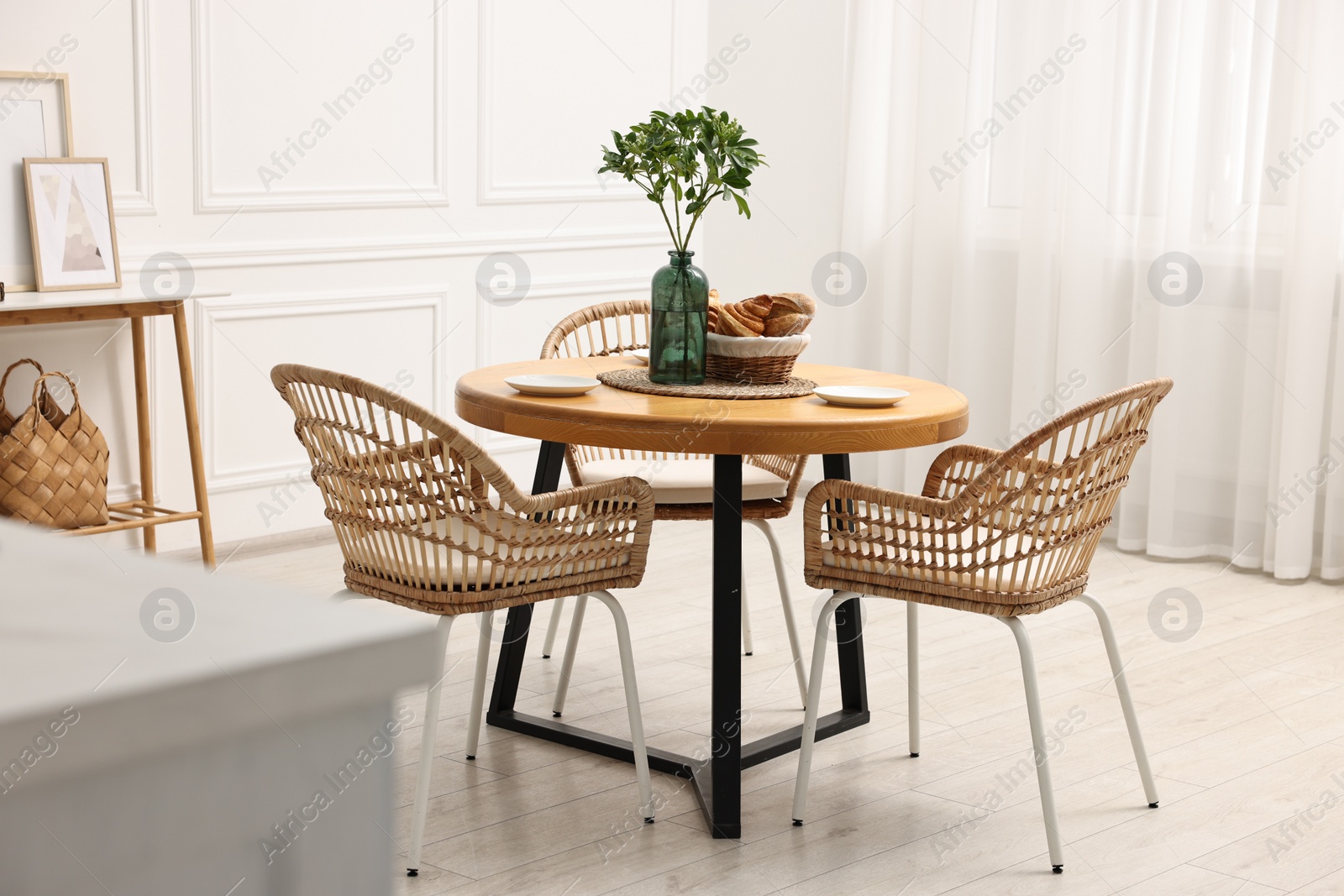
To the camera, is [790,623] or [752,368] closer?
[752,368]

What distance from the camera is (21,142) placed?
3514 mm

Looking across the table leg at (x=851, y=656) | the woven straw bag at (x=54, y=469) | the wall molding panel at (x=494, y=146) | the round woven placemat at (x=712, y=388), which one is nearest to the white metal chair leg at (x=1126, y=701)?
the table leg at (x=851, y=656)

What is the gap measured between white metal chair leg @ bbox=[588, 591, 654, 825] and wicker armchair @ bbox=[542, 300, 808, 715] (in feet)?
1.26

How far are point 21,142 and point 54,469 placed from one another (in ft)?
2.67

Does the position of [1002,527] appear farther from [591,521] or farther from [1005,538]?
[591,521]

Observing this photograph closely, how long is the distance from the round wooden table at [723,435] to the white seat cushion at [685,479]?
0.67ft

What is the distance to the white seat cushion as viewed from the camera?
2805mm

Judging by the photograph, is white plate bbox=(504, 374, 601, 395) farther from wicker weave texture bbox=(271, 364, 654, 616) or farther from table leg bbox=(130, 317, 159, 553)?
table leg bbox=(130, 317, 159, 553)

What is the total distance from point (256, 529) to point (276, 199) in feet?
3.09

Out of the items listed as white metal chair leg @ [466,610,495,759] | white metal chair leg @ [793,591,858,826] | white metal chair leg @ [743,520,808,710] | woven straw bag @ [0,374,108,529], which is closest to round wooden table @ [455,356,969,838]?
white metal chair leg @ [793,591,858,826]

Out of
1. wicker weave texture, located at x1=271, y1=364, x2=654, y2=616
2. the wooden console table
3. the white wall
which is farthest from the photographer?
the white wall

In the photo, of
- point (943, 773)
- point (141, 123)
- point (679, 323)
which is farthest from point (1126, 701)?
point (141, 123)

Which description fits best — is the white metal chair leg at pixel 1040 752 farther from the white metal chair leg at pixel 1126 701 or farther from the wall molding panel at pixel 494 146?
the wall molding panel at pixel 494 146

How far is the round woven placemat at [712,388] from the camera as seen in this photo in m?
2.47
